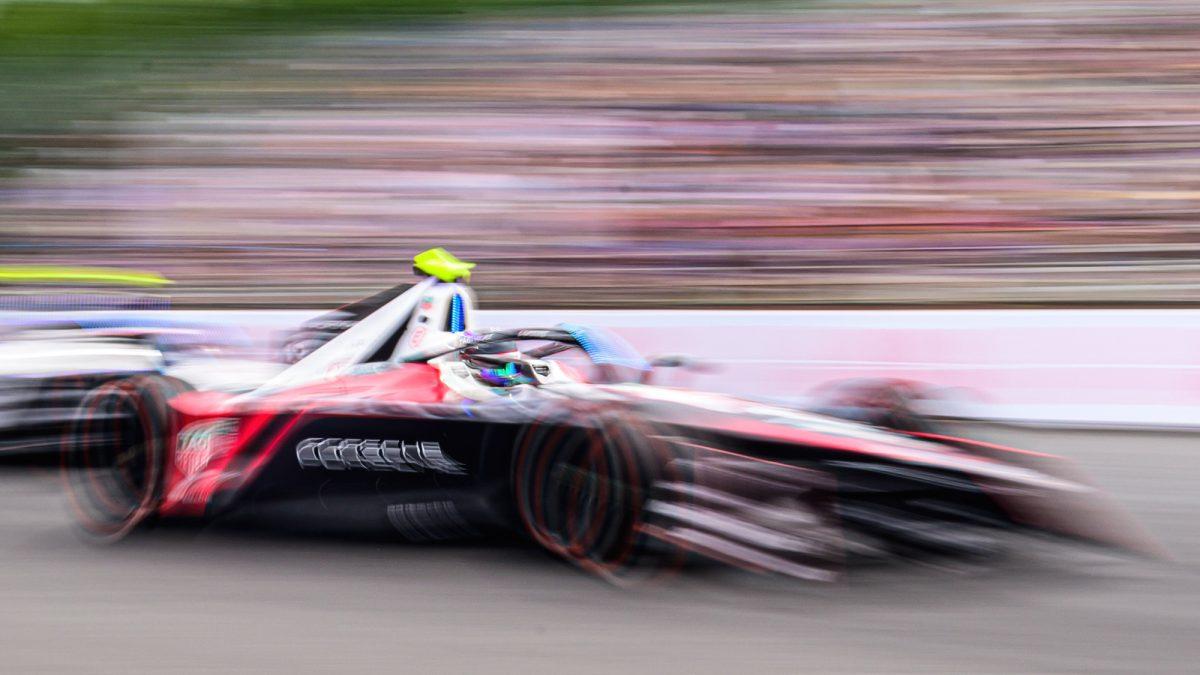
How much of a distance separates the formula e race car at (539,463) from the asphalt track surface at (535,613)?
13 centimetres

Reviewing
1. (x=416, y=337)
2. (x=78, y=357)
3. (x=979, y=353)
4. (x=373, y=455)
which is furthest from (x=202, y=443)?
(x=979, y=353)

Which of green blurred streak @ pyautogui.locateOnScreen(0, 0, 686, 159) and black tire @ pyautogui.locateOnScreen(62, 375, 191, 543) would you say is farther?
green blurred streak @ pyautogui.locateOnScreen(0, 0, 686, 159)

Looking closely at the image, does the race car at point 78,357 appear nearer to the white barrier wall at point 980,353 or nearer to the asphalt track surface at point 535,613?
the asphalt track surface at point 535,613

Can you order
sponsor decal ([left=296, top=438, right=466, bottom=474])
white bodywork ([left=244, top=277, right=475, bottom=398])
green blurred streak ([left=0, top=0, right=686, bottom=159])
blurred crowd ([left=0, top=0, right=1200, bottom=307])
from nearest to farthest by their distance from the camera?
sponsor decal ([left=296, top=438, right=466, bottom=474]) < white bodywork ([left=244, top=277, right=475, bottom=398]) < blurred crowd ([left=0, top=0, right=1200, bottom=307]) < green blurred streak ([left=0, top=0, right=686, bottom=159])

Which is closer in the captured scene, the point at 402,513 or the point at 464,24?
the point at 402,513

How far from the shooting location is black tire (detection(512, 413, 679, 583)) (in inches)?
147

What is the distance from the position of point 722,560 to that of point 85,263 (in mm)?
10029

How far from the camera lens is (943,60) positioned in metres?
10.6

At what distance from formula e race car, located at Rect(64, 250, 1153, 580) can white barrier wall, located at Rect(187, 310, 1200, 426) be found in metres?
3.33

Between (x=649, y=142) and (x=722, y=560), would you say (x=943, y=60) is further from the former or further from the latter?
(x=722, y=560)

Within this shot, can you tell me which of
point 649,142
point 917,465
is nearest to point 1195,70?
point 649,142

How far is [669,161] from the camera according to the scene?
36.1 feet

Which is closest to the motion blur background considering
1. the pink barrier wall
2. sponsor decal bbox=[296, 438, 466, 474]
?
the pink barrier wall

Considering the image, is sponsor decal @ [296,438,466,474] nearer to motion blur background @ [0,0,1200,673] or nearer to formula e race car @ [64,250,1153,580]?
formula e race car @ [64,250,1153,580]
